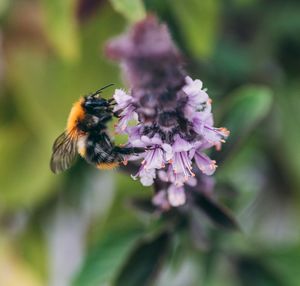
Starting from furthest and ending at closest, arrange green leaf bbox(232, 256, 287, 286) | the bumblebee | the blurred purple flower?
green leaf bbox(232, 256, 287, 286) → the bumblebee → the blurred purple flower

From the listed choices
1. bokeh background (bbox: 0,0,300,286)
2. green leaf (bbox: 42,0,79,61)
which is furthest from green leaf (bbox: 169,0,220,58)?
green leaf (bbox: 42,0,79,61)

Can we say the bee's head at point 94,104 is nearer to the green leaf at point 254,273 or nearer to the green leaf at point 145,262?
the green leaf at point 145,262

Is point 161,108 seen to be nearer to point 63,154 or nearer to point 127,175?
point 63,154

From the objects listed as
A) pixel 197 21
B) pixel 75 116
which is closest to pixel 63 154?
pixel 75 116

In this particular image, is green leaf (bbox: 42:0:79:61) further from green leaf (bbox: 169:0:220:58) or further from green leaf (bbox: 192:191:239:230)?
green leaf (bbox: 192:191:239:230)

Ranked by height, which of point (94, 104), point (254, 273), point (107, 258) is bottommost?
point (254, 273)

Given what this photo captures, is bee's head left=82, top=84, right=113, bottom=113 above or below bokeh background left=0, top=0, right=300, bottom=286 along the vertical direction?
above

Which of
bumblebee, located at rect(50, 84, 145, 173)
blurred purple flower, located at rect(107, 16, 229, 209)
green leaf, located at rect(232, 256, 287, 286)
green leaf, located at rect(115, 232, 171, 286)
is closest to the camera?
blurred purple flower, located at rect(107, 16, 229, 209)
